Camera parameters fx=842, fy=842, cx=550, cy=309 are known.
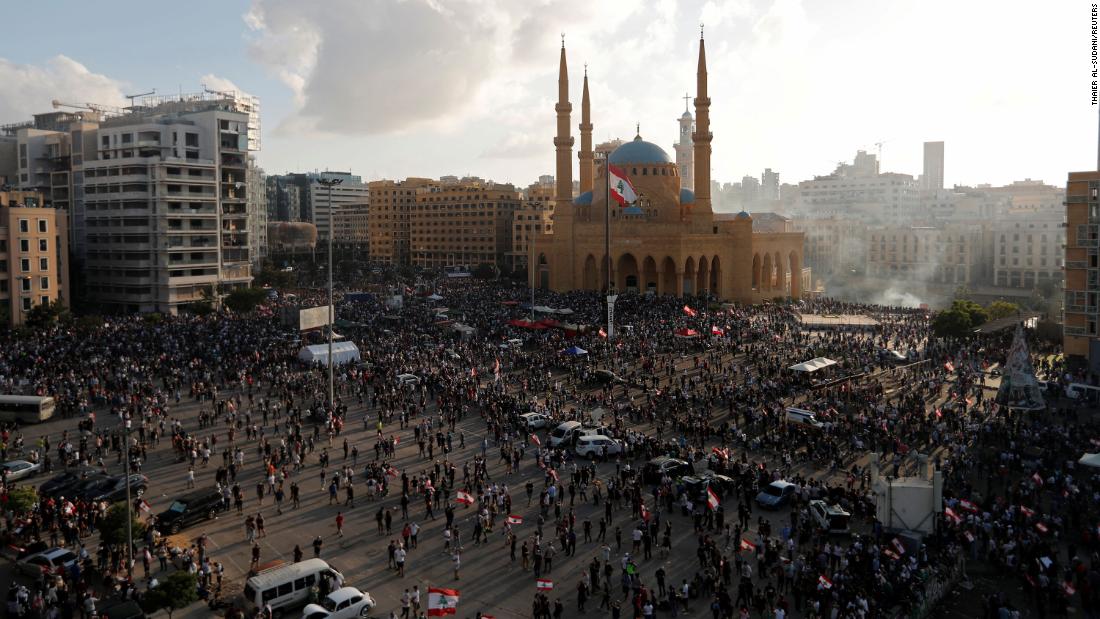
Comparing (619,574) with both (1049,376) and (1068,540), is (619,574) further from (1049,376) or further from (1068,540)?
(1049,376)

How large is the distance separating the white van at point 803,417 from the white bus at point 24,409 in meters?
27.5

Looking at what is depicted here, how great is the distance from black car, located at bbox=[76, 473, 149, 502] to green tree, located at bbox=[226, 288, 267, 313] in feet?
119

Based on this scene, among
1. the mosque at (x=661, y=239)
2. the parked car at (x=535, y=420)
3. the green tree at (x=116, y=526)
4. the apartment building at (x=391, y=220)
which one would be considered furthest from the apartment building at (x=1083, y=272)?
the apartment building at (x=391, y=220)

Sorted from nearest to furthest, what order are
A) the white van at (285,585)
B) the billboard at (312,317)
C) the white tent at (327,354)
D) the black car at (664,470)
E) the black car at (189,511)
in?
the white van at (285,585), the black car at (189,511), the black car at (664,470), the billboard at (312,317), the white tent at (327,354)

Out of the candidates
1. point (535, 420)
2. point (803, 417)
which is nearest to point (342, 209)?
point (535, 420)

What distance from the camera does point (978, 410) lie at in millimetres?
32312

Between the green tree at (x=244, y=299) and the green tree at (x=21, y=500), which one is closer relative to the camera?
the green tree at (x=21, y=500)

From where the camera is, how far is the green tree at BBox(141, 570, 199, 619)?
16078mm

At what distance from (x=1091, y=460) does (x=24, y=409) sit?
117 feet

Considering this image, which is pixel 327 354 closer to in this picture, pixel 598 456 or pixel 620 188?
pixel 598 456

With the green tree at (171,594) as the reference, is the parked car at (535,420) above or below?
above

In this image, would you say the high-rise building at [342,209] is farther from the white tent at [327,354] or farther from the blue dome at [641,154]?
the white tent at [327,354]

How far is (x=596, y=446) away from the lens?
88.9 ft

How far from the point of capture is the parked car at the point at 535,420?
3036cm
